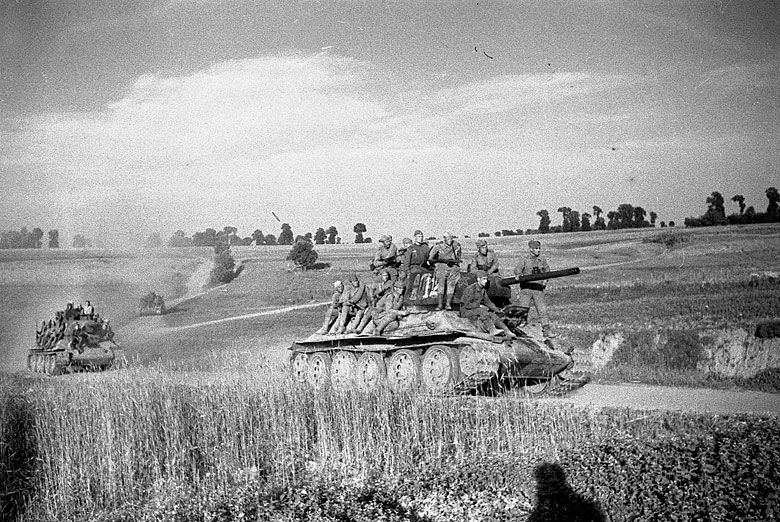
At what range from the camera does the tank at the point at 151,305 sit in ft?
135

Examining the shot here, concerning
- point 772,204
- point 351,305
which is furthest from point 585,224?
point 351,305

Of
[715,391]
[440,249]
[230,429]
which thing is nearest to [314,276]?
[440,249]

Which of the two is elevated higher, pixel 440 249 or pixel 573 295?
pixel 440 249

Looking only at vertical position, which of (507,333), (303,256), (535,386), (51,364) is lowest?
(535,386)

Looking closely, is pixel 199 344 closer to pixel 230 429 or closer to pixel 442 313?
pixel 442 313

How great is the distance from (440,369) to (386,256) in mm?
4289

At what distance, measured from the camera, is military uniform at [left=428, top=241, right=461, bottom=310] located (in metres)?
19.0

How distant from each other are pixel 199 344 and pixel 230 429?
2204 centimetres

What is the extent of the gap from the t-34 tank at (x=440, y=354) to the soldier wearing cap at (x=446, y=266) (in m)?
0.19

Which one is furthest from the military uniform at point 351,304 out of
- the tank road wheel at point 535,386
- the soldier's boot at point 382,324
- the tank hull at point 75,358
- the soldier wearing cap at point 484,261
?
the tank hull at point 75,358

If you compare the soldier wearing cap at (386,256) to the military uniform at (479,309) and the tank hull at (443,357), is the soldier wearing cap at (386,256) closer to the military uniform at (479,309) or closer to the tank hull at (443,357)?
the tank hull at (443,357)

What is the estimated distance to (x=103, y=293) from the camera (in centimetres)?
4281

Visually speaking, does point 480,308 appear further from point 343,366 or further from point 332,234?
point 332,234

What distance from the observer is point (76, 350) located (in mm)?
26891
